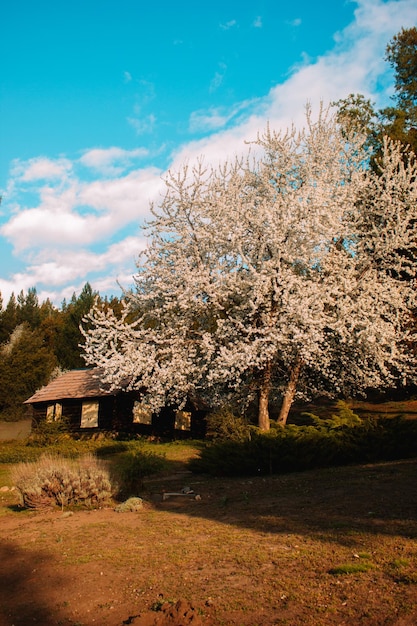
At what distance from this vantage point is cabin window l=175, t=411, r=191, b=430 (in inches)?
1243

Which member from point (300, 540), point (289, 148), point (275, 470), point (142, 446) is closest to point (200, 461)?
point (275, 470)

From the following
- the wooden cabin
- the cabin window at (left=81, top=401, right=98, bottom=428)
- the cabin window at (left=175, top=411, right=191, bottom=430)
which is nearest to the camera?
the wooden cabin

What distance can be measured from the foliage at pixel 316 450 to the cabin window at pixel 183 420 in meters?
16.7

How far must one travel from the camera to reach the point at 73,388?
3192 centimetres

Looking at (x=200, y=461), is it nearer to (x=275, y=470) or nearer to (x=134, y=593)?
(x=275, y=470)

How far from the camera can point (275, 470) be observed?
14.5 meters

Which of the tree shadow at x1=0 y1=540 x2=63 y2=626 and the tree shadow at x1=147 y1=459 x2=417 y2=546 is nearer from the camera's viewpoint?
the tree shadow at x1=0 y1=540 x2=63 y2=626

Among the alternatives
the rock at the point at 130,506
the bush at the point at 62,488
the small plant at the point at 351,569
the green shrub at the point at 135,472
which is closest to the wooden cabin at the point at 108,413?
the green shrub at the point at 135,472

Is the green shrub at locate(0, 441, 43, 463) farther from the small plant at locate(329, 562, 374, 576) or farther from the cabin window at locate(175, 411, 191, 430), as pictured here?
the small plant at locate(329, 562, 374, 576)

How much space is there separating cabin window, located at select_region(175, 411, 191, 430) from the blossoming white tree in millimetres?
8988

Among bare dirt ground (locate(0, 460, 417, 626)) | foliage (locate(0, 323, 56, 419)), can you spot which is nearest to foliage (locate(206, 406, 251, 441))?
bare dirt ground (locate(0, 460, 417, 626))

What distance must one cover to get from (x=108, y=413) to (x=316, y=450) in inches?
738

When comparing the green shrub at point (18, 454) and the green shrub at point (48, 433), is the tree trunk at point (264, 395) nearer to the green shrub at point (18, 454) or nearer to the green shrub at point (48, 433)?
the green shrub at point (18, 454)

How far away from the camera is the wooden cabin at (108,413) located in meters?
30.7
